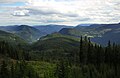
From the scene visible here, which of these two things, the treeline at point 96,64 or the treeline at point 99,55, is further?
the treeline at point 99,55

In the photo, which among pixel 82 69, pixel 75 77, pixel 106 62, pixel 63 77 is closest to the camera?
pixel 63 77

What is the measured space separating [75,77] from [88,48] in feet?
116

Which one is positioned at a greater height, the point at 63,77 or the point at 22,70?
the point at 63,77

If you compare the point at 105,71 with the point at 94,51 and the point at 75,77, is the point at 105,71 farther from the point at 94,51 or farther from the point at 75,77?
the point at 94,51

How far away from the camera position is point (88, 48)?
162125 millimetres

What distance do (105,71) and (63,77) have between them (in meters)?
69.3

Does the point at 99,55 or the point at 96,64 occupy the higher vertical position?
the point at 99,55

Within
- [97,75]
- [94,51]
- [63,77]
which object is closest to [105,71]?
[97,75]

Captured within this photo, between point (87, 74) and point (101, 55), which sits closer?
point (87, 74)

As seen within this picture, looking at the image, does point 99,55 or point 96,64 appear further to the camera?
point 99,55

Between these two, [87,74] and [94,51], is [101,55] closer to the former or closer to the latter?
[94,51]

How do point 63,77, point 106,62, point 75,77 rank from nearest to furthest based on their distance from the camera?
point 63,77
point 75,77
point 106,62

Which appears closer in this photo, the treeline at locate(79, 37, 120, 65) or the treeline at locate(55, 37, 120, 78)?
the treeline at locate(55, 37, 120, 78)

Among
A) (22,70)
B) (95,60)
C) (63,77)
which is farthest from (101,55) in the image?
(63,77)
